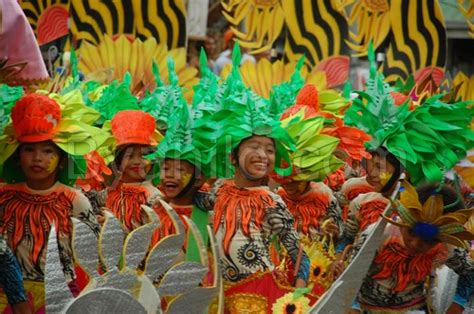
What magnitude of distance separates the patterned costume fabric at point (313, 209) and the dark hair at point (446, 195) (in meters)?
1.61

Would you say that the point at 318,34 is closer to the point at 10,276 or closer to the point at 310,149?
the point at 310,149

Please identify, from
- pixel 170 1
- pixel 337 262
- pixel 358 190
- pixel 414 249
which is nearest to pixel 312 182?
pixel 358 190

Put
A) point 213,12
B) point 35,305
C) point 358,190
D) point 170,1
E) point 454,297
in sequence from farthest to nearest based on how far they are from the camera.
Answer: point 213,12
point 170,1
point 358,190
point 454,297
point 35,305

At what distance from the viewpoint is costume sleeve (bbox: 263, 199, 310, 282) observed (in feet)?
29.9

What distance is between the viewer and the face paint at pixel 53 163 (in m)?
9.03

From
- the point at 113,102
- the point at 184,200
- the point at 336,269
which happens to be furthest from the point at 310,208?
the point at 113,102

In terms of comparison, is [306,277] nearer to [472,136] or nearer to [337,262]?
[337,262]

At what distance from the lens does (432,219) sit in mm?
8805

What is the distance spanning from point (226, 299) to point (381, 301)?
35.7 inches

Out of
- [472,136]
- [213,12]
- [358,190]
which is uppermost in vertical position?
[472,136]

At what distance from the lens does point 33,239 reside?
8.91 m

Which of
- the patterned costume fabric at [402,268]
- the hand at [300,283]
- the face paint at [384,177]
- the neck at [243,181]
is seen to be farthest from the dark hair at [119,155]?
the patterned costume fabric at [402,268]

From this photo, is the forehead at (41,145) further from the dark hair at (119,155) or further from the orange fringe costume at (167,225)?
the dark hair at (119,155)

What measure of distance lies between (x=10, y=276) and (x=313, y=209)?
312 centimetres
